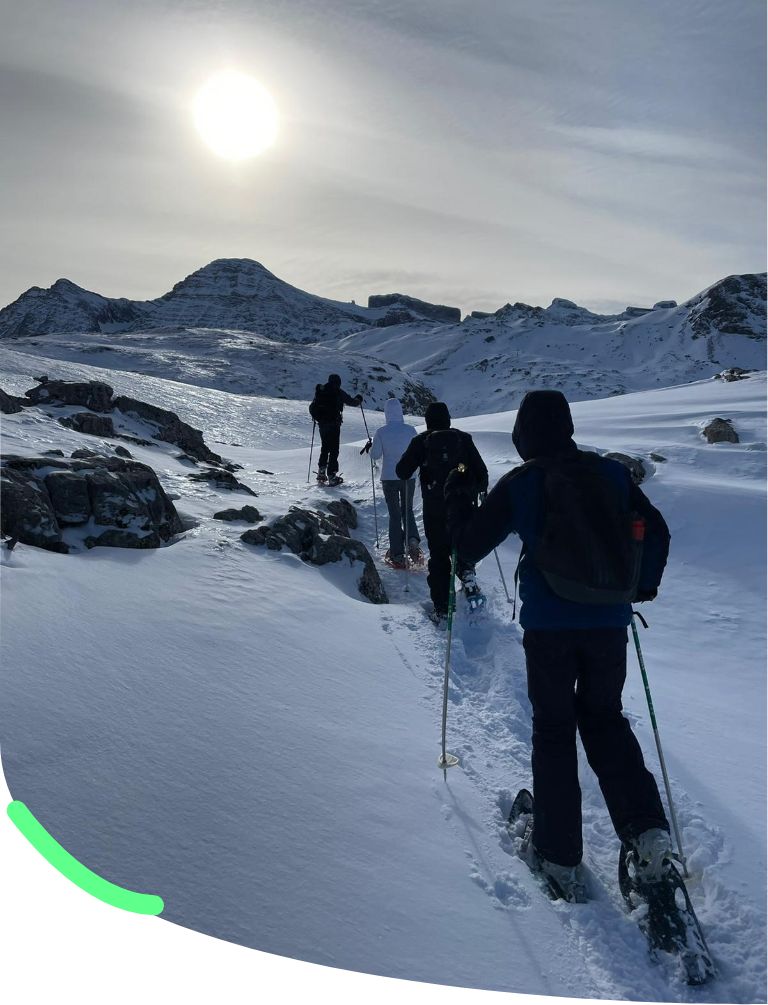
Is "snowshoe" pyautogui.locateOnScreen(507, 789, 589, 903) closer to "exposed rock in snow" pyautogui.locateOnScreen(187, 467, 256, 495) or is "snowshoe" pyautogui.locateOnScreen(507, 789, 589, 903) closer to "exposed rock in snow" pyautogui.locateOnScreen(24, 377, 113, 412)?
"exposed rock in snow" pyautogui.locateOnScreen(187, 467, 256, 495)

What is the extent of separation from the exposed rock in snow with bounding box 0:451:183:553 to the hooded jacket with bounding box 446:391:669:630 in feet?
11.3

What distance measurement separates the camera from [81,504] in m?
5.32

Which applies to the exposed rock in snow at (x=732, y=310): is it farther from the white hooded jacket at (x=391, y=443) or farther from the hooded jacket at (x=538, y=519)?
the hooded jacket at (x=538, y=519)

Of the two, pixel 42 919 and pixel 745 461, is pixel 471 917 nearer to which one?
pixel 42 919

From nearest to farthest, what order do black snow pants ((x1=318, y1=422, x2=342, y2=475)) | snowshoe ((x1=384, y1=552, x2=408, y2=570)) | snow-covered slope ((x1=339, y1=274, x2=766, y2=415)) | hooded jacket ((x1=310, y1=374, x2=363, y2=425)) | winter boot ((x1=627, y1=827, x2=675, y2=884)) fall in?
winter boot ((x1=627, y1=827, x2=675, y2=884)), snowshoe ((x1=384, y1=552, x2=408, y2=570)), hooded jacket ((x1=310, y1=374, x2=363, y2=425)), black snow pants ((x1=318, y1=422, x2=342, y2=475)), snow-covered slope ((x1=339, y1=274, x2=766, y2=415))

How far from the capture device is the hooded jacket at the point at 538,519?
107 inches

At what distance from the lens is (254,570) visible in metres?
5.39

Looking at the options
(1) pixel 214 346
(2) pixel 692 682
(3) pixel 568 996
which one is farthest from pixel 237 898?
(1) pixel 214 346

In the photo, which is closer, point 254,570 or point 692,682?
point 692,682

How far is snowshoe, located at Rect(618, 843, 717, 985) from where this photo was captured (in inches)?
85.4

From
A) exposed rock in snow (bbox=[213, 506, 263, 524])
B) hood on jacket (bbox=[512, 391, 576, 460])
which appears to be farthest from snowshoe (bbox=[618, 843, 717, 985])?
exposed rock in snow (bbox=[213, 506, 263, 524])

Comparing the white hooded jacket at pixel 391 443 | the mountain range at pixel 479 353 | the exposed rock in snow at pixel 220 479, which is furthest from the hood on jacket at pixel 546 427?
the mountain range at pixel 479 353

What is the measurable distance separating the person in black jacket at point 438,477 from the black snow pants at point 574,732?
10.2 feet

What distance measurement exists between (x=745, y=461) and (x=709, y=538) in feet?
12.1
